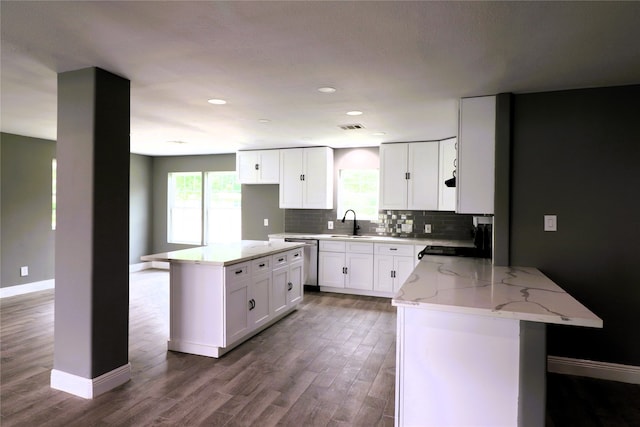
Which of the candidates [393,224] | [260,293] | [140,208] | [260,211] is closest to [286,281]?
[260,293]

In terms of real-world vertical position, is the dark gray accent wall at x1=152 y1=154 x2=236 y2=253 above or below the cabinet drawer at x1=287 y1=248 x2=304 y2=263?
above

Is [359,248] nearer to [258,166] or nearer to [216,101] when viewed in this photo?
[258,166]

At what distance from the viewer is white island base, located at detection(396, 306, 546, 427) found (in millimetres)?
1775

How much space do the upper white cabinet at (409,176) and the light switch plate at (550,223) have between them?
7.51ft

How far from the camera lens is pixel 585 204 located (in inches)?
116

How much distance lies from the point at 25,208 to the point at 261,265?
404cm

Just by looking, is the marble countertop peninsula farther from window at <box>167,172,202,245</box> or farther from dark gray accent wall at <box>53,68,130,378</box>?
window at <box>167,172,202,245</box>

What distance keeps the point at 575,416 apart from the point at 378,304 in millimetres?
2787

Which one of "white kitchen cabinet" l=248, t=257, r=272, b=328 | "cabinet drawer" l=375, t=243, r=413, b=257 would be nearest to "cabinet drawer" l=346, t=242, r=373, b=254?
"cabinet drawer" l=375, t=243, r=413, b=257

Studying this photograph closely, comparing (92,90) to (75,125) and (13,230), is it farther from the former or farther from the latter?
(13,230)

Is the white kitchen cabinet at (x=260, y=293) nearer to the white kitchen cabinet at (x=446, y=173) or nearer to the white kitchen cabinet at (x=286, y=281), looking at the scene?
the white kitchen cabinet at (x=286, y=281)

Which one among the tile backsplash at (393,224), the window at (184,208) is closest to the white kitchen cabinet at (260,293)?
the tile backsplash at (393,224)

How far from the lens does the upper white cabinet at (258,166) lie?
622cm

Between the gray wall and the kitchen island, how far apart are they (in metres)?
5.71
